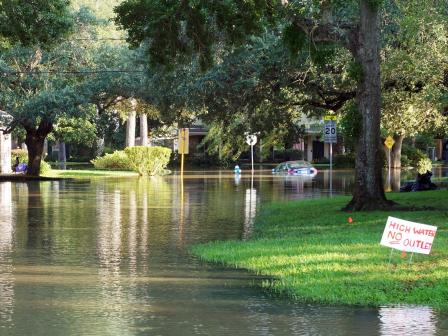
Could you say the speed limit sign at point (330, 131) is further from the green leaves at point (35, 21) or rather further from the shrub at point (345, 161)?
the shrub at point (345, 161)

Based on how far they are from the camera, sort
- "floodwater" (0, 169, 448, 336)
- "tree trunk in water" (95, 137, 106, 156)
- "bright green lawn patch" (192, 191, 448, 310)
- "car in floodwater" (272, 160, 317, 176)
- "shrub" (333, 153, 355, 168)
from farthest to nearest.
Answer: "tree trunk in water" (95, 137, 106, 156)
"shrub" (333, 153, 355, 168)
"car in floodwater" (272, 160, 317, 176)
"bright green lawn patch" (192, 191, 448, 310)
"floodwater" (0, 169, 448, 336)

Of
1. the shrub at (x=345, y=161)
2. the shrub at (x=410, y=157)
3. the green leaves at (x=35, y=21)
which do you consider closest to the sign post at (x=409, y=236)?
the green leaves at (x=35, y=21)

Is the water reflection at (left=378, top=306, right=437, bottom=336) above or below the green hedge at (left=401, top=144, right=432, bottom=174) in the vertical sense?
A: below

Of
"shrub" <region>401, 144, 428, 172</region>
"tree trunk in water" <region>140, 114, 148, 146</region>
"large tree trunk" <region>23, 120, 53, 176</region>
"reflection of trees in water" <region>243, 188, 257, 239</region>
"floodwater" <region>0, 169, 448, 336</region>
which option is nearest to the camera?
"floodwater" <region>0, 169, 448, 336</region>

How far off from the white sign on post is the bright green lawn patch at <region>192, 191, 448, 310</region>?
36 centimetres

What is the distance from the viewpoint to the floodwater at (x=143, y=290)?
9148 mm

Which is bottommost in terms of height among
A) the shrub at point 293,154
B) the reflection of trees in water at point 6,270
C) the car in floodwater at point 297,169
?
the reflection of trees in water at point 6,270

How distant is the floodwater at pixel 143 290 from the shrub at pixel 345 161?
57.5 m

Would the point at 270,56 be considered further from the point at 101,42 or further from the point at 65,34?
the point at 101,42

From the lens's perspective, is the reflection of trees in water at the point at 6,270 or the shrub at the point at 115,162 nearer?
the reflection of trees in water at the point at 6,270

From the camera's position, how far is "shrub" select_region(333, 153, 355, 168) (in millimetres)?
79750

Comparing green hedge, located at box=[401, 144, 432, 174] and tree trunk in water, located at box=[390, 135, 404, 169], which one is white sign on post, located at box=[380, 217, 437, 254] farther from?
green hedge, located at box=[401, 144, 432, 174]

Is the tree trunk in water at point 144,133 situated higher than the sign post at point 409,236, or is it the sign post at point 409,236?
the tree trunk in water at point 144,133

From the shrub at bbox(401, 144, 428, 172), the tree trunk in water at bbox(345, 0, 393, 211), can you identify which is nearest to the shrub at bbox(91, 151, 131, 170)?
the shrub at bbox(401, 144, 428, 172)
